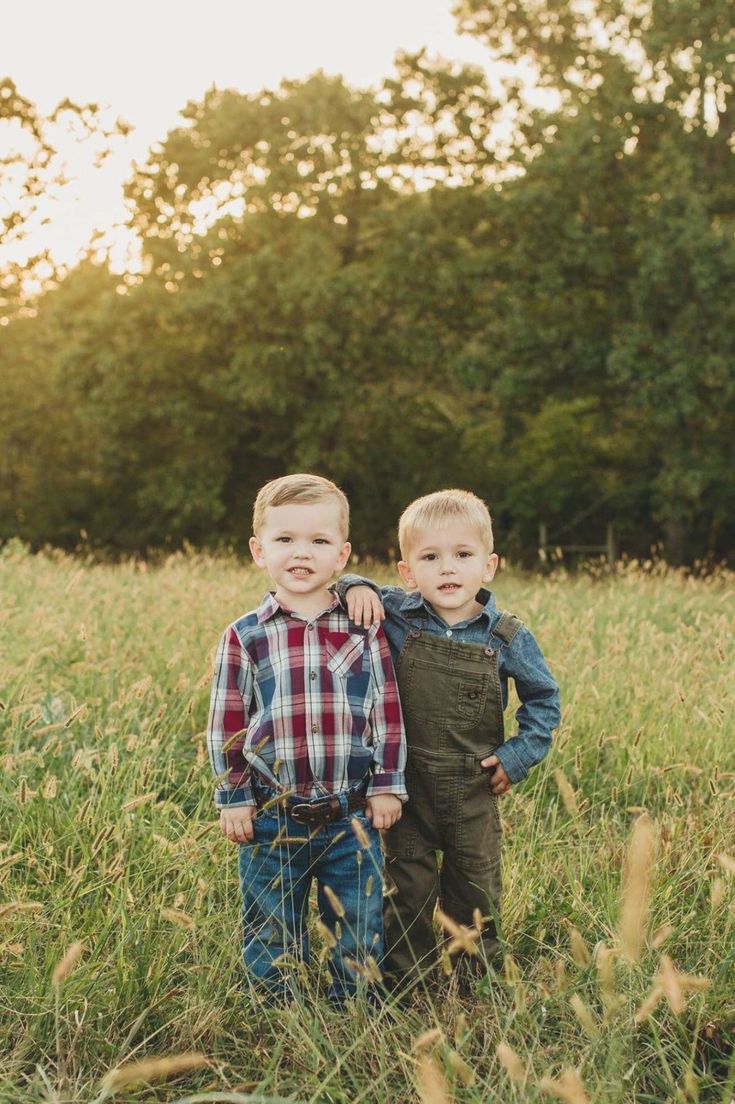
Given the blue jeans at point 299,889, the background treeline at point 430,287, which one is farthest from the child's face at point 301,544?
the background treeline at point 430,287

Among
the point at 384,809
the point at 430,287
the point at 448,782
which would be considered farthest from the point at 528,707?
the point at 430,287

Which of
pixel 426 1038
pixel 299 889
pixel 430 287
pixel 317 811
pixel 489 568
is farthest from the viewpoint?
pixel 430 287

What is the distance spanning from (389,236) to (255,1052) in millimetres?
22343

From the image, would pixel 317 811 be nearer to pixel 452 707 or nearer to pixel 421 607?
pixel 452 707

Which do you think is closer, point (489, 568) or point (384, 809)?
point (384, 809)

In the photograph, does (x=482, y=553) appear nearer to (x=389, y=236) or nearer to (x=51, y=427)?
(x=389, y=236)

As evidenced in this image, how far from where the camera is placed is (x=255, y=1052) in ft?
8.33

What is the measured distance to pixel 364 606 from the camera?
3.01 m

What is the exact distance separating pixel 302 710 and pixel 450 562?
0.62 m

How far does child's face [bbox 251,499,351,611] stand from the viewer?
9.69 feet

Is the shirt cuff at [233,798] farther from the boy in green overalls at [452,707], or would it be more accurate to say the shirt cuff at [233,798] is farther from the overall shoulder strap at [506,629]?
the overall shoulder strap at [506,629]

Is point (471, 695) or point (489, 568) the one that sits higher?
point (489, 568)

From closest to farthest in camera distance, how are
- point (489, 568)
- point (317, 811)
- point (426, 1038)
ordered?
point (426, 1038), point (317, 811), point (489, 568)

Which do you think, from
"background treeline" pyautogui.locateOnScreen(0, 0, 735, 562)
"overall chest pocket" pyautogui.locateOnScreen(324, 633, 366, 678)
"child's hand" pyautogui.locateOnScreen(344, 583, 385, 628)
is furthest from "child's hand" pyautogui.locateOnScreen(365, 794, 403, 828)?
"background treeline" pyautogui.locateOnScreen(0, 0, 735, 562)
